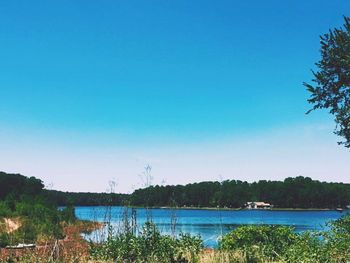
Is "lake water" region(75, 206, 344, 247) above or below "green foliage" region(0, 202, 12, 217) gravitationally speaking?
below

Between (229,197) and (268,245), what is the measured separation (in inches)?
4825

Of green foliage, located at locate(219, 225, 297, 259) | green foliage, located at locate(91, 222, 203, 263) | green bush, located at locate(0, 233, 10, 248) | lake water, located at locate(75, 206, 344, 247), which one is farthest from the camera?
green bush, located at locate(0, 233, 10, 248)

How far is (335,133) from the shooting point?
21.6 m

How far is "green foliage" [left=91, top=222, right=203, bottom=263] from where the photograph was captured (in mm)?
13367

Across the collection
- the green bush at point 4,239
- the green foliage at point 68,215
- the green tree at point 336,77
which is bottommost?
the green bush at point 4,239

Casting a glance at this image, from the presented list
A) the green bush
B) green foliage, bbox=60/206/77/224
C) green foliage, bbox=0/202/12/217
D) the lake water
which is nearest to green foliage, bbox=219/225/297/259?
the lake water

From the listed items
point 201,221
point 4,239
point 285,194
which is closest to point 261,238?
point 4,239

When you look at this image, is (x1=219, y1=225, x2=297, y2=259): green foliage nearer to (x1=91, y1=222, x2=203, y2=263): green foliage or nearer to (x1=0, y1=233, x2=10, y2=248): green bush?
(x1=91, y1=222, x2=203, y2=263): green foliage

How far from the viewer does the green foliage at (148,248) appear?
13.4 metres

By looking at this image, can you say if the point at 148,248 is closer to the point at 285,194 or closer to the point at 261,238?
the point at 261,238

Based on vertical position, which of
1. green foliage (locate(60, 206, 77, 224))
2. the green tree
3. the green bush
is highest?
the green tree

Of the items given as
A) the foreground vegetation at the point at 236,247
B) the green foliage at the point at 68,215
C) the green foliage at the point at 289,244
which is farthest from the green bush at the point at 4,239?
the green foliage at the point at 68,215

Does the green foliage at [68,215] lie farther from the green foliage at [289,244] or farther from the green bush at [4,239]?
the green foliage at [289,244]

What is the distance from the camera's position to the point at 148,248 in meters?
13.9
